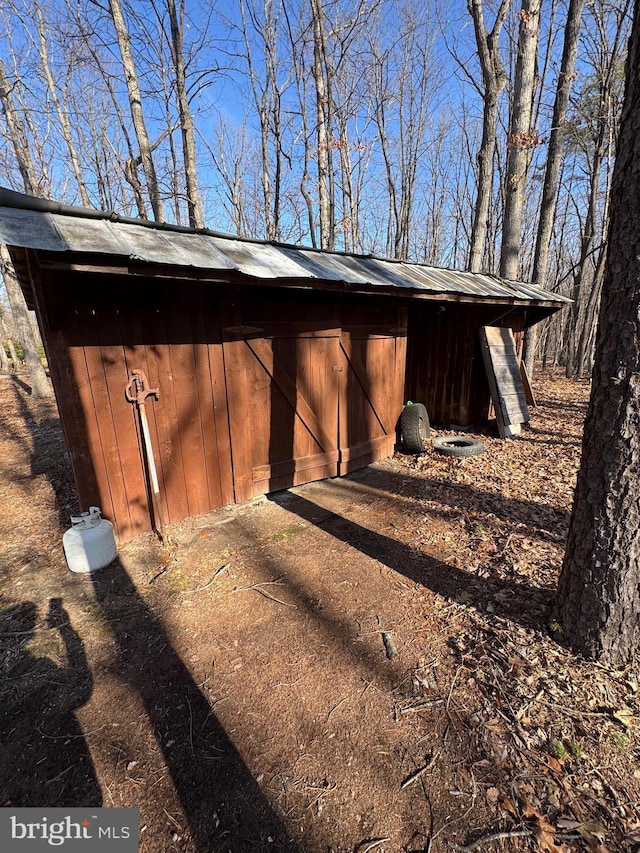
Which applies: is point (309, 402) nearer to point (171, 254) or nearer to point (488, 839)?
point (171, 254)

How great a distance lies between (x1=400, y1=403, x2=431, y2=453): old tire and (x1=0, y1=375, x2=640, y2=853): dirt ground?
234cm

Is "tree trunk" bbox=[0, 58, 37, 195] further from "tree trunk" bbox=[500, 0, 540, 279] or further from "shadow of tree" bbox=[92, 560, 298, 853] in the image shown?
Answer: "shadow of tree" bbox=[92, 560, 298, 853]

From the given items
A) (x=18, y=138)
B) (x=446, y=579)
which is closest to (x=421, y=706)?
(x=446, y=579)

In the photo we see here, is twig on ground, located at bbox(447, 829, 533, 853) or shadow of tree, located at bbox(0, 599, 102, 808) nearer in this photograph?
twig on ground, located at bbox(447, 829, 533, 853)

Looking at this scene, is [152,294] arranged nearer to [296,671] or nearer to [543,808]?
[296,671]

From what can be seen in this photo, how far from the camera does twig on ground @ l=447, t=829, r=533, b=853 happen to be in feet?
4.93

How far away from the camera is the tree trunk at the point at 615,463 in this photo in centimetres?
185

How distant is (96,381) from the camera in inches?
137

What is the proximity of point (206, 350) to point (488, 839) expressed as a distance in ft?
13.5

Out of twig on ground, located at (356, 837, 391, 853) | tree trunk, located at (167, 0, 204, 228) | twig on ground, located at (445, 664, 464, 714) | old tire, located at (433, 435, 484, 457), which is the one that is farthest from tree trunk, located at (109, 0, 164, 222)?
twig on ground, located at (356, 837, 391, 853)

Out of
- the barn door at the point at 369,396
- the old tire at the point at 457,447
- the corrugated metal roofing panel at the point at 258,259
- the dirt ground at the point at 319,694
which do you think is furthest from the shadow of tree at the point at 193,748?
the old tire at the point at 457,447

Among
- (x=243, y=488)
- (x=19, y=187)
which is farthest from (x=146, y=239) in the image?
(x=19, y=187)

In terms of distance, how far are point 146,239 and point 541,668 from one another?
178 inches

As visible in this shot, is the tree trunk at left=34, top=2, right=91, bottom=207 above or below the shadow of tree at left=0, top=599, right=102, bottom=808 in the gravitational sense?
above
